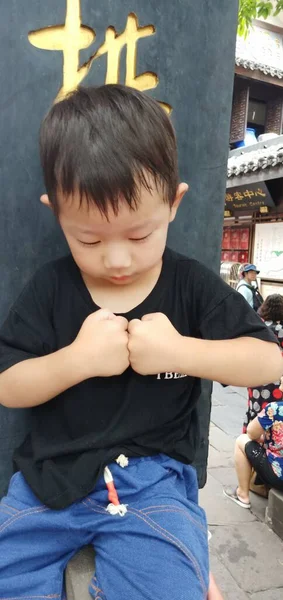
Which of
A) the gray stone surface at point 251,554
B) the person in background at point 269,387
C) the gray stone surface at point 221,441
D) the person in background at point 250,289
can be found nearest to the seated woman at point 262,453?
the person in background at point 269,387

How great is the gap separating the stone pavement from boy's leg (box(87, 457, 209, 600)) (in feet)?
6.34

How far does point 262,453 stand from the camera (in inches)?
138

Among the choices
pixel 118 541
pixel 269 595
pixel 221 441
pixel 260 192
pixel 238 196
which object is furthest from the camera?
pixel 238 196

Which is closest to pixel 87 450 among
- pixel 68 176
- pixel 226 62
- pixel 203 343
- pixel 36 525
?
pixel 36 525

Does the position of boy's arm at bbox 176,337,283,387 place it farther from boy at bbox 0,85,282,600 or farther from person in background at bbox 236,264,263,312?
person in background at bbox 236,264,263,312

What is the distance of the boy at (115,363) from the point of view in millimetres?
958

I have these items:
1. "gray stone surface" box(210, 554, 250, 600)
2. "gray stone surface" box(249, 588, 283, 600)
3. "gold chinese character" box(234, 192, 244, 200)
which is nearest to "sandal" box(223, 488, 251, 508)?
"gray stone surface" box(210, 554, 250, 600)

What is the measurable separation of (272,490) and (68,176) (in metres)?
3.12

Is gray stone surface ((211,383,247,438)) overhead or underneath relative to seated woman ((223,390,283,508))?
underneath

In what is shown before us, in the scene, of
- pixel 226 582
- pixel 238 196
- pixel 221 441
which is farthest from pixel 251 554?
pixel 238 196

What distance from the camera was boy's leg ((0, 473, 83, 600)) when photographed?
1.01 m

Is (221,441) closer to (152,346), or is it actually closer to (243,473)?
(243,473)

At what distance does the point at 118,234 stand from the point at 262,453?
9.89 feet

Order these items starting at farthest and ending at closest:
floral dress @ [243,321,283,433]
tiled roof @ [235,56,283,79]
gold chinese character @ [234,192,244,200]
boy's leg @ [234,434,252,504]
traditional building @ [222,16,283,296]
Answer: tiled roof @ [235,56,283,79]
gold chinese character @ [234,192,244,200]
traditional building @ [222,16,283,296]
floral dress @ [243,321,283,433]
boy's leg @ [234,434,252,504]
